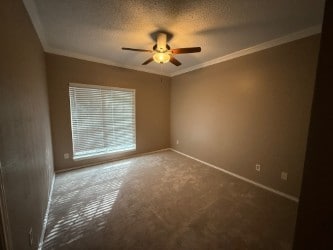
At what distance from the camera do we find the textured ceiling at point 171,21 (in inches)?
63.7

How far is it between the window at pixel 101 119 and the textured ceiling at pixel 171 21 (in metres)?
0.99

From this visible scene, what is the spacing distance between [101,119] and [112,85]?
866 mm

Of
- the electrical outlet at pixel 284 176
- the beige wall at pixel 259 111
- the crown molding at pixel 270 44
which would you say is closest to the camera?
the crown molding at pixel 270 44

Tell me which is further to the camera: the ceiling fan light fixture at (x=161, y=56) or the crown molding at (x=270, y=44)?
the ceiling fan light fixture at (x=161, y=56)

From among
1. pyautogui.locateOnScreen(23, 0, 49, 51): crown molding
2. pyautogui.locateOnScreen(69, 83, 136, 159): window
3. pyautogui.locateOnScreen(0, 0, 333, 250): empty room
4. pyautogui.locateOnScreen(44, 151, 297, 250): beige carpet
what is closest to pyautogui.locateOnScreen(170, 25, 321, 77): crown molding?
pyautogui.locateOnScreen(0, 0, 333, 250): empty room

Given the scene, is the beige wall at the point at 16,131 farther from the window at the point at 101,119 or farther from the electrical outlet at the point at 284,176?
the electrical outlet at the point at 284,176

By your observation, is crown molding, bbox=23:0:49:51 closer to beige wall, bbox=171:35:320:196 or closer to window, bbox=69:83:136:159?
window, bbox=69:83:136:159

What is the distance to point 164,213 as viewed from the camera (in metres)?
1.94

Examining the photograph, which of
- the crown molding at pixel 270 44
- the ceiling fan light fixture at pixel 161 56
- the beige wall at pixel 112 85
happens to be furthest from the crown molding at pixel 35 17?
the crown molding at pixel 270 44

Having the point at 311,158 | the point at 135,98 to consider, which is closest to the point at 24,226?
the point at 311,158

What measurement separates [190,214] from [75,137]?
281 cm

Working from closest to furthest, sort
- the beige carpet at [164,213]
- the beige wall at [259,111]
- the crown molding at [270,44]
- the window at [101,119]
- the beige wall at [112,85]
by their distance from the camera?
the beige carpet at [164,213] < the crown molding at [270,44] < the beige wall at [259,111] < the beige wall at [112,85] < the window at [101,119]

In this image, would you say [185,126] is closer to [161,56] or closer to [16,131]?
[161,56]

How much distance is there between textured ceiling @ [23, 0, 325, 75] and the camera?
5.31 feet
